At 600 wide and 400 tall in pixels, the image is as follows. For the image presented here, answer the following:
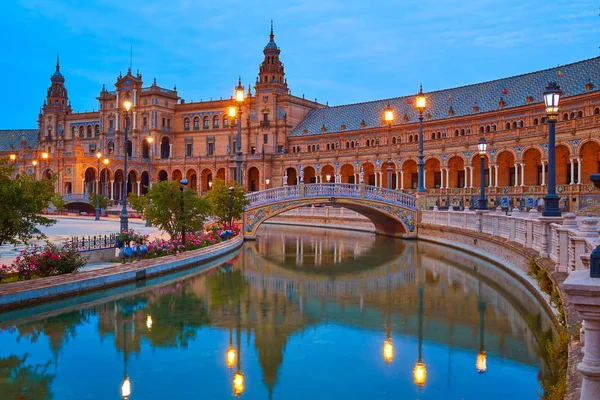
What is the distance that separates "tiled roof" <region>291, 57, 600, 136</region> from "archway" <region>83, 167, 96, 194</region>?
29.4 meters

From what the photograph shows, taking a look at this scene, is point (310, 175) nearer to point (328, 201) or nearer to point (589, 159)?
point (589, 159)

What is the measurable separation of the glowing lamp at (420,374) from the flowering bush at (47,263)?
10.2 metres

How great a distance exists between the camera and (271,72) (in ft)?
274

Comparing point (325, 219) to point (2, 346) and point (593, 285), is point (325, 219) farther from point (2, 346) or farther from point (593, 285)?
point (593, 285)

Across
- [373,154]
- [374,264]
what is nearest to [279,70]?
[373,154]

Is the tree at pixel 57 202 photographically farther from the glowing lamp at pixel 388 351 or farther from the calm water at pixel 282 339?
the glowing lamp at pixel 388 351

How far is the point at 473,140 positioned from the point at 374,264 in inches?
1363

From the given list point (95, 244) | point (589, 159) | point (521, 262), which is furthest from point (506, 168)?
point (95, 244)

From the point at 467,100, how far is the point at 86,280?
2248 inches

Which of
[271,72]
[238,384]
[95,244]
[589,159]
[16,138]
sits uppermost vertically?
[271,72]

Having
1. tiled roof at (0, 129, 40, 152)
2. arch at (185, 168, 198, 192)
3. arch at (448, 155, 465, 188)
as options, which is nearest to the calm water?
arch at (448, 155, 465, 188)

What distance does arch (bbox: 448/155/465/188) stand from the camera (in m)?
60.5

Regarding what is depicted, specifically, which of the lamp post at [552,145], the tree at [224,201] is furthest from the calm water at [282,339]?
the tree at [224,201]

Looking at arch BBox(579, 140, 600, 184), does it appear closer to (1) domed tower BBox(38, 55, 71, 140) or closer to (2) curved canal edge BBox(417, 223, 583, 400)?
(2) curved canal edge BBox(417, 223, 583, 400)
